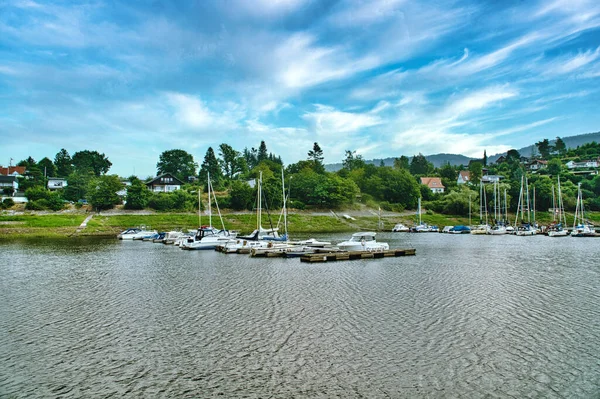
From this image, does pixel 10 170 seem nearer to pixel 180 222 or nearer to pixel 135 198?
pixel 135 198

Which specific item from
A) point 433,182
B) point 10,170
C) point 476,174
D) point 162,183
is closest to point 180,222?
point 162,183

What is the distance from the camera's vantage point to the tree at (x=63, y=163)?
16300 centimetres

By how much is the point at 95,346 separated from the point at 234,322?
6304 millimetres

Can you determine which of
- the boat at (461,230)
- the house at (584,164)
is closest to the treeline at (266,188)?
the boat at (461,230)

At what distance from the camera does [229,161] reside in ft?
593

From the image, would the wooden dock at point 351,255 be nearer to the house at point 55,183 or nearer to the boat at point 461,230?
the boat at point 461,230

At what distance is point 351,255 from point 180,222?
5707 cm

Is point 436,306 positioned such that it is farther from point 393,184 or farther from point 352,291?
point 393,184

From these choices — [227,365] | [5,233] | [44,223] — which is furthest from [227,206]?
[227,365]

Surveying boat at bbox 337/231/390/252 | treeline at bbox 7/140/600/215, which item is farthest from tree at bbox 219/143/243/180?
boat at bbox 337/231/390/252

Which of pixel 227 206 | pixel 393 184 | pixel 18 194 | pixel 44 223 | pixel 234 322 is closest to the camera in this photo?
pixel 234 322

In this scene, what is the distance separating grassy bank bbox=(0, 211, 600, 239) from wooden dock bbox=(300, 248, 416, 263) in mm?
35474

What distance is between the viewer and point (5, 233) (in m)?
77.9

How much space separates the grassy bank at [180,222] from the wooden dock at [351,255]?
116 ft
